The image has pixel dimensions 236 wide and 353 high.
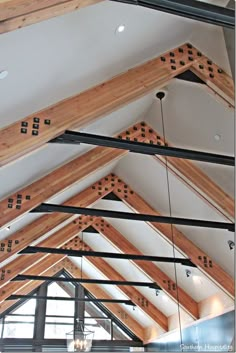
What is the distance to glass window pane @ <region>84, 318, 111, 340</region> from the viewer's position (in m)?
14.0

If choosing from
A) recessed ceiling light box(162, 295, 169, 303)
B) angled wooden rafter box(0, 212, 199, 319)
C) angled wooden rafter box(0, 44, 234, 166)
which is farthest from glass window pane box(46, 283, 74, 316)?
angled wooden rafter box(0, 44, 234, 166)

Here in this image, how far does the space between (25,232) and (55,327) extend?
6.48 meters

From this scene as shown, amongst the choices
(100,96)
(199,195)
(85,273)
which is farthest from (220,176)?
(85,273)

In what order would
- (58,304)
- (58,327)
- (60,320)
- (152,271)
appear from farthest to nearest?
(58,304) < (60,320) < (58,327) < (152,271)

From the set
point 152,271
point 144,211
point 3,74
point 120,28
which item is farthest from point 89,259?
point 3,74

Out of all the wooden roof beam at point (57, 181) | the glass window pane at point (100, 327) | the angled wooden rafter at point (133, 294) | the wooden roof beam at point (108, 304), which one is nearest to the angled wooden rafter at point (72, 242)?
the angled wooden rafter at point (133, 294)

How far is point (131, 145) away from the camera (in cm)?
556

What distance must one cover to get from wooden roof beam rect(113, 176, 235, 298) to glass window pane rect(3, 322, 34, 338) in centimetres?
638

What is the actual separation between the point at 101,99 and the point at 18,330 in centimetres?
1055

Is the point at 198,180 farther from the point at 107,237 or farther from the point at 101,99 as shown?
the point at 107,237

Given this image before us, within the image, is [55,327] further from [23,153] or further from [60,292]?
[23,153]

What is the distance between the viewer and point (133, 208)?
9805 millimetres

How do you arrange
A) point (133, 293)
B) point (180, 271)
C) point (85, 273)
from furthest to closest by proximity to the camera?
point (85, 273) < point (133, 293) < point (180, 271)

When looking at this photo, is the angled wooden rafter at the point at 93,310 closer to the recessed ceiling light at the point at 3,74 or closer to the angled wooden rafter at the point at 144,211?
the angled wooden rafter at the point at 144,211
